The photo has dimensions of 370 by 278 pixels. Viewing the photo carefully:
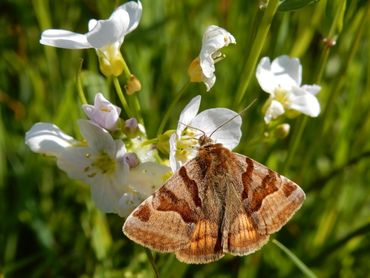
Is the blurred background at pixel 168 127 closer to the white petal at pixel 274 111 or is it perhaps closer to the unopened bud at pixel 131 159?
the white petal at pixel 274 111

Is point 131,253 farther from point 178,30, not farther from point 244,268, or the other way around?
point 178,30

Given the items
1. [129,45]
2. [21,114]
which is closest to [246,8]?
[129,45]

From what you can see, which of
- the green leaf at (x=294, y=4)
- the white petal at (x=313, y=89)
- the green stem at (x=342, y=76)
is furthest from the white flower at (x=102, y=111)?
the green stem at (x=342, y=76)

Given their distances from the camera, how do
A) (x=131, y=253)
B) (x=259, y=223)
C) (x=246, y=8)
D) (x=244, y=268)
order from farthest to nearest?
(x=246, y=8)
(x=131, y=253)
(x=244, y=268)
(x=259, y=223)

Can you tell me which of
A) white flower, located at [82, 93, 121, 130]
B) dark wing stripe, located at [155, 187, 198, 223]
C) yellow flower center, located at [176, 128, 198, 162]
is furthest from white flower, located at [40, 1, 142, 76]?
dark wing stripe, located at [155, 187, 198, 223]

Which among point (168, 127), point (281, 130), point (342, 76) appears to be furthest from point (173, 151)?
point (168, 127)
